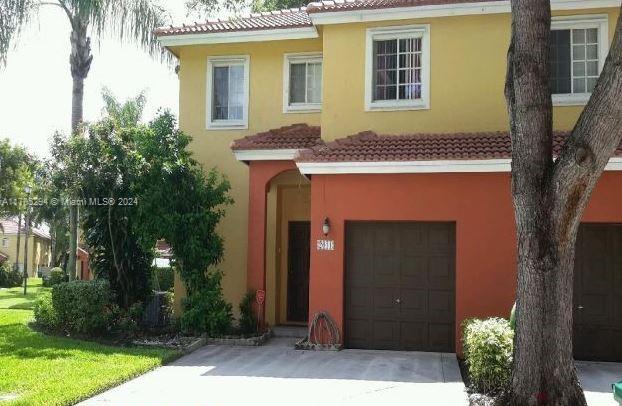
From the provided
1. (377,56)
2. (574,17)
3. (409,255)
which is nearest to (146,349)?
(409,255)

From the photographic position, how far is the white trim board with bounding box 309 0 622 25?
11844 millimetres

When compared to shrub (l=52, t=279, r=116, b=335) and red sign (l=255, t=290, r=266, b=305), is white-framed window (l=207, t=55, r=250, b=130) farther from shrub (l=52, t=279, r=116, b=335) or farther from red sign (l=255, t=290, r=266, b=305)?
shrub (l=52, t=279, r=116, b=335)

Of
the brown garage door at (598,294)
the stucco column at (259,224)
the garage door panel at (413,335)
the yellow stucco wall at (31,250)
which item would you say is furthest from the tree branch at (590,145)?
the yellow stucco wall at (31,250)

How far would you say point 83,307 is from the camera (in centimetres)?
1244

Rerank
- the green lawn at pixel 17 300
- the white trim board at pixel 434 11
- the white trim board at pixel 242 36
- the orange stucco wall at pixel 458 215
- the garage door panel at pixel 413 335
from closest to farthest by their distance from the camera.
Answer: the orange stucco wall at pixel 458 215 < the garage door panel at pixel 413 335 < the white trim board at pixel 434 11 < the white trim board at pixel 242 36 < the green lawn at pixel 17 300

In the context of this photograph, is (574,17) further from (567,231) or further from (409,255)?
(567,231)

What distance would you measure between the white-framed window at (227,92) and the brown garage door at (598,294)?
8.25 m

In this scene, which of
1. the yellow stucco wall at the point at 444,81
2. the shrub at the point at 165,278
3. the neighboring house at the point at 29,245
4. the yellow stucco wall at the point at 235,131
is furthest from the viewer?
the neighboring house at the point at 29,245

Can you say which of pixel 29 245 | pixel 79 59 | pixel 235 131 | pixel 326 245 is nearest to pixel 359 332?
pixel 326 245

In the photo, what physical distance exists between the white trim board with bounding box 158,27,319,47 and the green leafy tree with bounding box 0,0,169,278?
465 cm

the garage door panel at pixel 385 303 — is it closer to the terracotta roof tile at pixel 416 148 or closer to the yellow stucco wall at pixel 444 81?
the terracotta roof tile at pixel 416 148

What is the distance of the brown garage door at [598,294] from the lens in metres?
10.7

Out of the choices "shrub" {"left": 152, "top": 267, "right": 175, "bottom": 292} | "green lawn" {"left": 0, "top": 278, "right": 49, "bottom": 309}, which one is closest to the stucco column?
"shrub" {"left": 152, "top": 267, "right": 175, "bottom": 292}

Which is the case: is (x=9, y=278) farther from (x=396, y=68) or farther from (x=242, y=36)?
(x=396, y=68)
